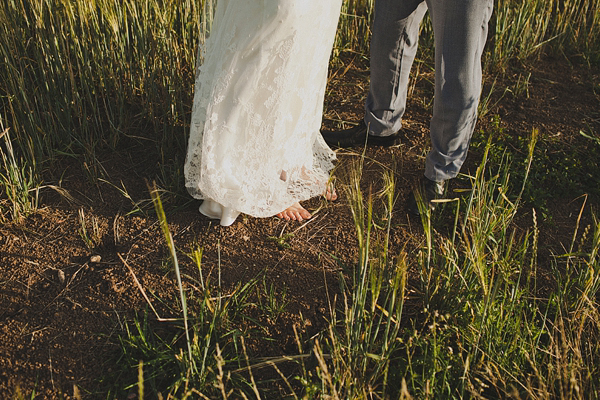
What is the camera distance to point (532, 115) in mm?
2723

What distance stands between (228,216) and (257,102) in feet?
1.45

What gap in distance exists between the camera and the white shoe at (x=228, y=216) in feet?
6.57

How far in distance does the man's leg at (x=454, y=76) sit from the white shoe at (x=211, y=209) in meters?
0.85

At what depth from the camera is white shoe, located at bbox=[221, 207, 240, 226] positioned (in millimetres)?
2002

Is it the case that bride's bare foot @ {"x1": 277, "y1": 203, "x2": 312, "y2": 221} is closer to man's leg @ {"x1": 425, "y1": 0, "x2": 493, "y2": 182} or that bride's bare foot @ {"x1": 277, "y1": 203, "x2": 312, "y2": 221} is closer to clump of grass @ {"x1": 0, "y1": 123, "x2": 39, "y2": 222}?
man's leg @ {"x1": 425, "y1": 0, "x2": 493, "y2": 182}

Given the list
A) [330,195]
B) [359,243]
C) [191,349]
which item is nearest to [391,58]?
[330,195]

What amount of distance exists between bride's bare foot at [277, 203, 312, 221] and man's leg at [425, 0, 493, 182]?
528 mm

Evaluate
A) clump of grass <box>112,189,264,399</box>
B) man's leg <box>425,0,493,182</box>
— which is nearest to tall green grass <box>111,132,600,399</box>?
clump of grass <box>112,189,264,399</box>

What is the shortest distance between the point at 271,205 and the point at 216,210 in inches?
8.3

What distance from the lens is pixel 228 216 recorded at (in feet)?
6.59

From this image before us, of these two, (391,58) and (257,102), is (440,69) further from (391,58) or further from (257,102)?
(257,102)

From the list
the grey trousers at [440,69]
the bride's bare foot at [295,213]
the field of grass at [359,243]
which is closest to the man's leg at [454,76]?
the grey trousers at [440,69]

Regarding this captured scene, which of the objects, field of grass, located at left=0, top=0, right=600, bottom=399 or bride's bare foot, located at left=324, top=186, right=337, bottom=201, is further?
bride's bare foot, located at left=324, top=186, right=337, bottom=201

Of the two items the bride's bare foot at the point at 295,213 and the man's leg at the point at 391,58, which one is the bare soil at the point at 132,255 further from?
the man's leg at the point at 391,58
